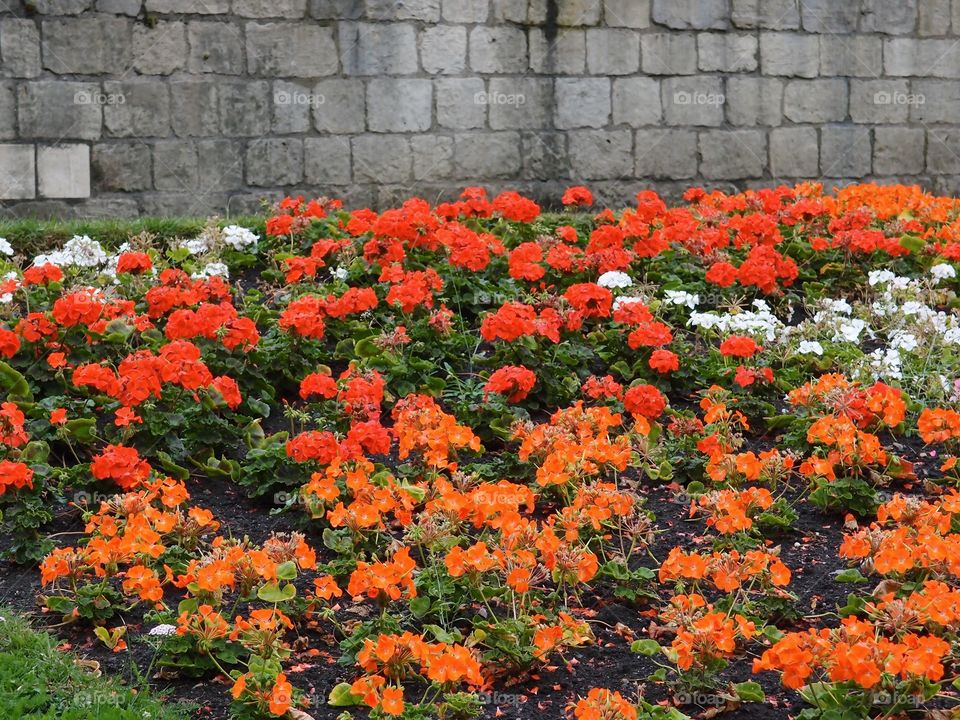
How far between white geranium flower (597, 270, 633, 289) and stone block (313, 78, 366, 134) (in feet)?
12.2

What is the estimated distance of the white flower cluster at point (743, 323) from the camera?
556cm

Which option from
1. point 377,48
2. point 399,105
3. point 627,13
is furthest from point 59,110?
point 627,13

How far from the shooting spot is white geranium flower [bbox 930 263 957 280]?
6262 millimetres

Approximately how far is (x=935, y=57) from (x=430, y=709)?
29.9ft

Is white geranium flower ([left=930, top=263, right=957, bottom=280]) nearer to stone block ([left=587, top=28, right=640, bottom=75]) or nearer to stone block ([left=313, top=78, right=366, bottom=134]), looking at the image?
stone block ([left=587, top=28, right=640, bottom=75])

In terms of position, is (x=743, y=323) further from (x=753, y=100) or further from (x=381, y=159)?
(x=753, y=100)

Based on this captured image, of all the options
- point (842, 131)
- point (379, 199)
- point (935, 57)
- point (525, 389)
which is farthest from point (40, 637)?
point (935, 57)

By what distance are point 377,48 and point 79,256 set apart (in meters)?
3.40

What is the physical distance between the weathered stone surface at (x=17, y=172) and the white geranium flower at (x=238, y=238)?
7.55 feet

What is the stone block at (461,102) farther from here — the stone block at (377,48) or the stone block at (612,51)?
the stone block at (612,51)

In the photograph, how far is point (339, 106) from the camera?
29.4 ft

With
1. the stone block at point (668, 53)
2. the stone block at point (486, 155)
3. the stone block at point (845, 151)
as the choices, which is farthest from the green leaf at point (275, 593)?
the stone block at point (845, 151)

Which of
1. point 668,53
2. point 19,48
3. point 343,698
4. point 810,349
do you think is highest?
point 668,53

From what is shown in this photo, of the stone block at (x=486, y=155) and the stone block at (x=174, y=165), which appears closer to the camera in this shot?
the stone block at (x=174, y=165)
